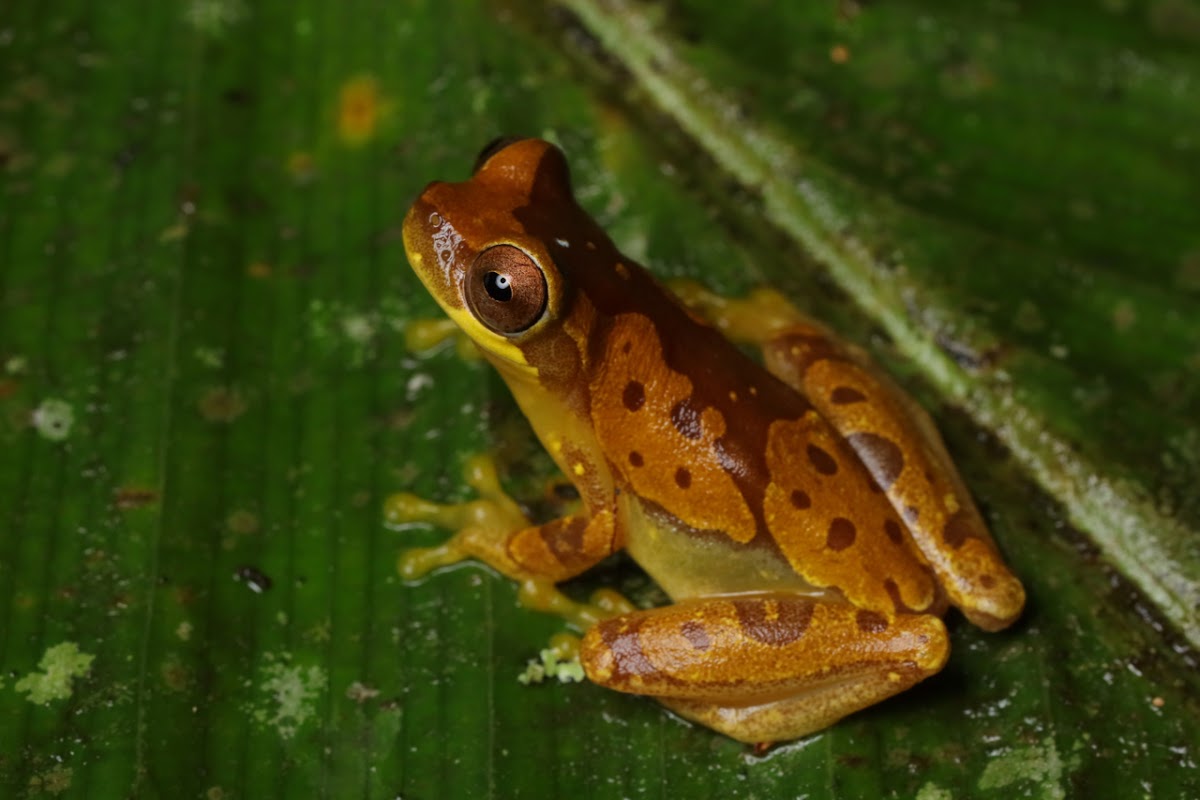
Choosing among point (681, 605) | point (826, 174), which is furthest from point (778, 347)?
point (681, 605)

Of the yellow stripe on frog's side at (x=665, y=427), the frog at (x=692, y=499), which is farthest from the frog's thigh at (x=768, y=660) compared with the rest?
the yellow stripe on frog's side at (x=665, y=427)

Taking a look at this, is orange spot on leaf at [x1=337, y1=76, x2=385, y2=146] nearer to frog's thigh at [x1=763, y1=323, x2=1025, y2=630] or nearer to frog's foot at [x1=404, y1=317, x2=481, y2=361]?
frog's foot at [x1=404, y1=317, x2=481, y2=361]

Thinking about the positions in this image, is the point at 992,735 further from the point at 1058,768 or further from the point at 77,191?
the point at 77,191

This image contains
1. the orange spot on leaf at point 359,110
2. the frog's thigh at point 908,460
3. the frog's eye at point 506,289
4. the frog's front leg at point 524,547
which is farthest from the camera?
the orange spot on leaf at point 359,110

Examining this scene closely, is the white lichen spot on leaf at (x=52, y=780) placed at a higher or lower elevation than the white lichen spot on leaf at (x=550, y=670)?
lower

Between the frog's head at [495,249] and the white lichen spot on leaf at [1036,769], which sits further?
the white lichen spot on leaf at [1036,769]

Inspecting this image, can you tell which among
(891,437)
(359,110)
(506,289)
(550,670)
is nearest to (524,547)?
(550,670)

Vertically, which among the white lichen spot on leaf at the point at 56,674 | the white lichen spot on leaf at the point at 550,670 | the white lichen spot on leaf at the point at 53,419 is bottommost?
the white lichen spot on leaf at the point at 56,674

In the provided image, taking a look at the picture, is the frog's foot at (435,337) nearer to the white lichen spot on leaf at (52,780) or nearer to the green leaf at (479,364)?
the green leaf at (479,364)
